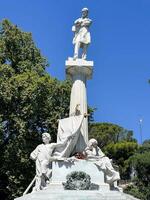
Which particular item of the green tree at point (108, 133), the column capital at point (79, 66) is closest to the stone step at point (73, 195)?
the column capital at point (79, 66)

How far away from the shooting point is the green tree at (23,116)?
2711 centimetres

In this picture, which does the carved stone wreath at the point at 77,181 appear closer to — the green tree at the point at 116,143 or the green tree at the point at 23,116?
the green tree at the point at 23,116

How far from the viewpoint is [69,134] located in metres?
15.6

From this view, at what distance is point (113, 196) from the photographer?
13984 mm

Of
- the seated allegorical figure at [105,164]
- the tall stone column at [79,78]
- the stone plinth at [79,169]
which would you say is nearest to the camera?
the stone plinth at [79,169]

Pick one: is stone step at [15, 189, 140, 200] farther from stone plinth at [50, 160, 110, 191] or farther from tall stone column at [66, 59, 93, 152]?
tall stone column at [66, 59, 93, 152]

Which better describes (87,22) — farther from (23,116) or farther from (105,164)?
(23,116)

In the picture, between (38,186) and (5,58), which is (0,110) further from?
(38,186)

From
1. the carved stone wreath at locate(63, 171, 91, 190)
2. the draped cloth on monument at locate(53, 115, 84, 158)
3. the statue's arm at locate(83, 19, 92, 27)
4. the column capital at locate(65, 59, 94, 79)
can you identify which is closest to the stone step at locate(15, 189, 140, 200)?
Result: the carved stone wreath at locate(63, 171, 91, 190)

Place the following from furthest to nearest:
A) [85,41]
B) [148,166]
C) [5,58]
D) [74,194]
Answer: [148,166] < [5,58] < [85,41] < [74,194]

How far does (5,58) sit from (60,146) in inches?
671

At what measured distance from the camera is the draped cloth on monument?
1548 centimetres

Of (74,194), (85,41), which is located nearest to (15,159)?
(85,41)

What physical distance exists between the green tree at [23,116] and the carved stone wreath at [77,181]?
12.2 meters
